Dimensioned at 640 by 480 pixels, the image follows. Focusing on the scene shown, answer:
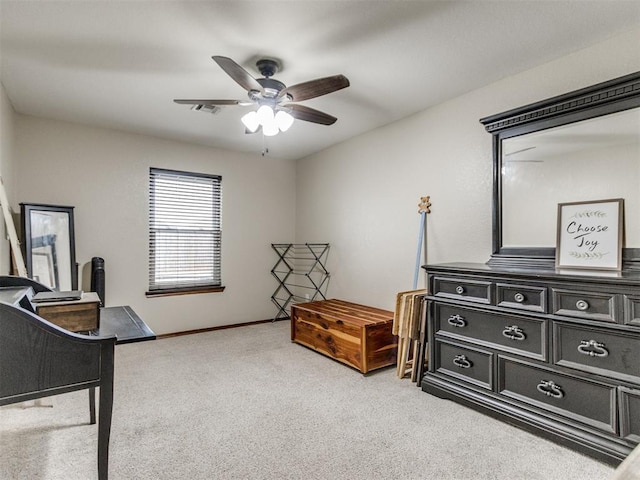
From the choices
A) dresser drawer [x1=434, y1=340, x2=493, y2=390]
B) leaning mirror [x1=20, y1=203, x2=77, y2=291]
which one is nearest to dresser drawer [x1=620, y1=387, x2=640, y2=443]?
dresser drawer [x1=434, y1=340, x2=493, y2=390]

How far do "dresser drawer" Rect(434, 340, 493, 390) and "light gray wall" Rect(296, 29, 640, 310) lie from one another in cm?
81

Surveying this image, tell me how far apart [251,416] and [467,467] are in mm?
1346

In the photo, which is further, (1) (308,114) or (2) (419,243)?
(2) (419,243)

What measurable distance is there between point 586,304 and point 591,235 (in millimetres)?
582

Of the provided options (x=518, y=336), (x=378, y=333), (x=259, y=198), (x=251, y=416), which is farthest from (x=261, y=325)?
(x=518, y=336)

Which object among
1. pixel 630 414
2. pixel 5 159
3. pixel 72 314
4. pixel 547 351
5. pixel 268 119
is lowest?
pixel 630 414

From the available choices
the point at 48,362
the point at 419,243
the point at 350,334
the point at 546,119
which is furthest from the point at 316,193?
the point at 48,362

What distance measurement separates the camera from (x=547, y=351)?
82.0 inches

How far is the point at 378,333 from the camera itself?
3217mm

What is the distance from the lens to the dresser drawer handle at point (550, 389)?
6.69ft

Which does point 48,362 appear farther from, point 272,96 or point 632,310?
point 632,310

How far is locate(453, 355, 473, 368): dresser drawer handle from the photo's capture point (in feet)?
8.21

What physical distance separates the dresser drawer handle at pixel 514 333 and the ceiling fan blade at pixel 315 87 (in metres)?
1.87

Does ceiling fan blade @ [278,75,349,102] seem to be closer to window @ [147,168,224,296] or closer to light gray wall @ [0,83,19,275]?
light gray wall @ [0,83,19,275]
